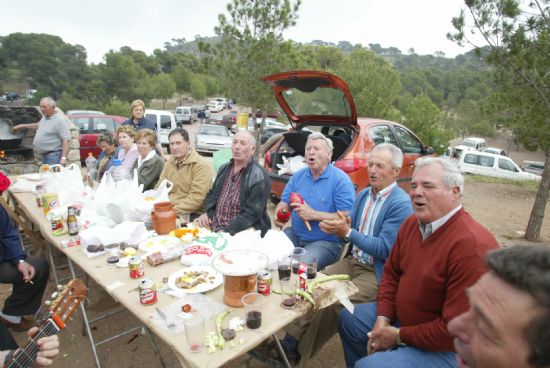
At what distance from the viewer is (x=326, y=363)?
8.09ft

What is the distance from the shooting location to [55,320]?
1.58 meters

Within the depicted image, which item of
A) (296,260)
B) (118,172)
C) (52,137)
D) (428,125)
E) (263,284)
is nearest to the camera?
(263,284)

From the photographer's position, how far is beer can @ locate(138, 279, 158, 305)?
5.36 ft

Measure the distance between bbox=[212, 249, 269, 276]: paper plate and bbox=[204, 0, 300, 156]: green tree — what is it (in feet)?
34.2

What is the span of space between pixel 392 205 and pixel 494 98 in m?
5.02

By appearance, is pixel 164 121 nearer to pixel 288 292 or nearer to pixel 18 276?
pixel 18 276

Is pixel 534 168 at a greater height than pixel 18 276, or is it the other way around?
pixel 18 276

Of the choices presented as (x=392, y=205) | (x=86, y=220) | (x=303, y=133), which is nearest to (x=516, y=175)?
(x=303, y=133)

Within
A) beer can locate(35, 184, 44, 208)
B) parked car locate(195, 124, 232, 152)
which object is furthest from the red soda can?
parked car locate(195, 124, 232, 152)

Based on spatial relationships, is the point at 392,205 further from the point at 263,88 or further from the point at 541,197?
the point at 263,88

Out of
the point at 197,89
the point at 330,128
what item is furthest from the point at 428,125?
the point at 197,89

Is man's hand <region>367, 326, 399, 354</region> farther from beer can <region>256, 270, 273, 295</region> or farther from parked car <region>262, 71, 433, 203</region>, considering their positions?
parked car <region>262, 71, 433, 203</region>

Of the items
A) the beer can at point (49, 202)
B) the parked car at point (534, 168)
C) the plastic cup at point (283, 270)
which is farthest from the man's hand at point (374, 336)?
the parked car at point (534, 168)

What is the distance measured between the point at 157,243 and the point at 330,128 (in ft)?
13.0
